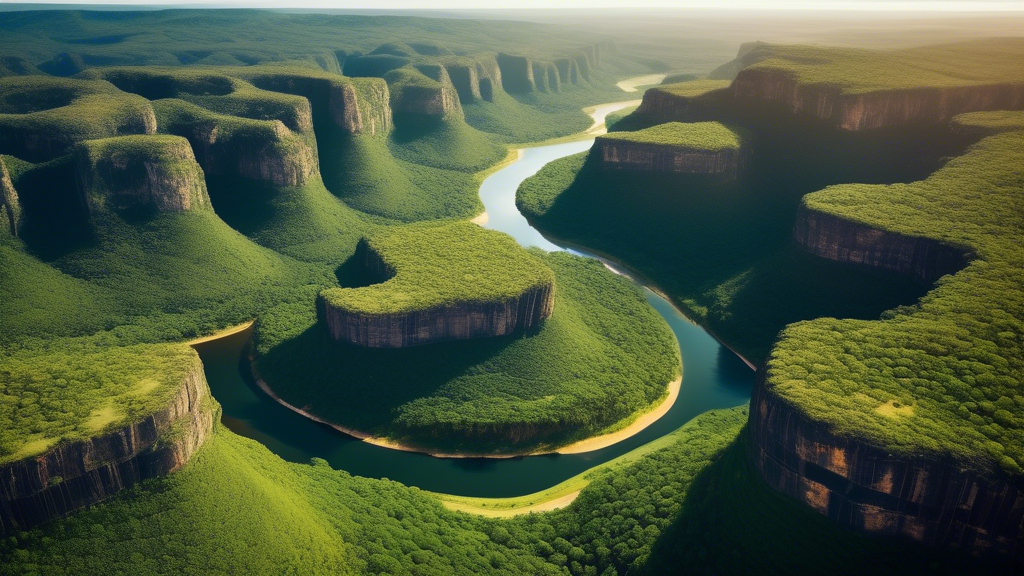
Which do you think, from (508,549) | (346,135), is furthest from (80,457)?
(346,135)

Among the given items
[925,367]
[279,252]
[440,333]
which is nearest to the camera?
[925,367]

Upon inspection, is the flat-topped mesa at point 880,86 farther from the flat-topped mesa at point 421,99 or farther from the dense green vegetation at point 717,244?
the flat-topped mesa at point 421,99

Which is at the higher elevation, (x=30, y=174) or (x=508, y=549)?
(x=30, y=174)

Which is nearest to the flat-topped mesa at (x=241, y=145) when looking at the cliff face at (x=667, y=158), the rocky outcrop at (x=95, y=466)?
the cliff face at (x=667, y=158)

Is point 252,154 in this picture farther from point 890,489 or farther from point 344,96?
point 890,489

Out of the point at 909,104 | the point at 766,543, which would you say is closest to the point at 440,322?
the point at 766,543

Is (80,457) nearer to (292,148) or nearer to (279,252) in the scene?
(279,252)
